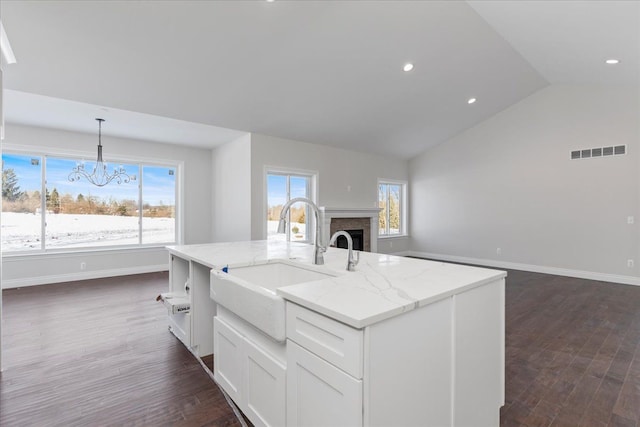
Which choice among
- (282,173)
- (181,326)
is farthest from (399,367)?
(282,173)

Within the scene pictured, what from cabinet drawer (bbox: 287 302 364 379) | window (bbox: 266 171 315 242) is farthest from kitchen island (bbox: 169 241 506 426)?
window (bbox: 266 171 315 242)

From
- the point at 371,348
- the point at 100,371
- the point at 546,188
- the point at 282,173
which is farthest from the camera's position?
the point at 282,173

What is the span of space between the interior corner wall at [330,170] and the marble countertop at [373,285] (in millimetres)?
3211

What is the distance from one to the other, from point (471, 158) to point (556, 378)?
5.59 m

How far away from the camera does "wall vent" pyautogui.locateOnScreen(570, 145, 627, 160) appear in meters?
5.16

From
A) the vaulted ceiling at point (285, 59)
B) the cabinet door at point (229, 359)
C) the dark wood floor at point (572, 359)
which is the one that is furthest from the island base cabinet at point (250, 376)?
the vaulted ceiling at point (285, 59)

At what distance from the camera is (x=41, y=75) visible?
338 centimetres

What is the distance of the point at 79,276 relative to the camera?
17.7 ft

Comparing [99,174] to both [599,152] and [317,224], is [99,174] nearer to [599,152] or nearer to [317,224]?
[317,224]

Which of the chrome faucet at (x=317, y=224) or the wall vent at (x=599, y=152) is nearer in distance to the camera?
the chrome faucet at (x=317, y=224)

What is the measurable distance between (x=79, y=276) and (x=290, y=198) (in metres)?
3.90

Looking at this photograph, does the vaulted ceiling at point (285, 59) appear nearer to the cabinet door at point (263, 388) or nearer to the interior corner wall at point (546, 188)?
the interior corner wall at point (546, 188)

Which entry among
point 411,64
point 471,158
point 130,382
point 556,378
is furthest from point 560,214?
point 130,382

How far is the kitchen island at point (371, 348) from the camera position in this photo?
1085 mm
